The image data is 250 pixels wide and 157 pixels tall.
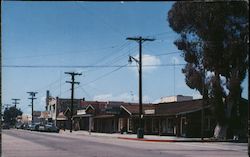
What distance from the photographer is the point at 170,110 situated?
2194 inches

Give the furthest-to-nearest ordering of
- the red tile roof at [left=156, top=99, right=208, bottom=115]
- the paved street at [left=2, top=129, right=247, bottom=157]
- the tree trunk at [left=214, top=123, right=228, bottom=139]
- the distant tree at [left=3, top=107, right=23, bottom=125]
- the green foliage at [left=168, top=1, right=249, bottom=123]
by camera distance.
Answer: the distant tree at [left=3, top=107, right=23, bottom=125] < the red tile roof at [left=156, top=99, right=208, bottom=115] < the tree trunk at [left=214, top=123, right=228, bottom=139] < the green foliage at [left=168, top=1, right=249, bottom=123] < the paved street at [left=2, top=129, right=247, bottom=157]

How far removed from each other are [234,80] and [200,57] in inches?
140

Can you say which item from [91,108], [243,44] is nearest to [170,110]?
[243,44]

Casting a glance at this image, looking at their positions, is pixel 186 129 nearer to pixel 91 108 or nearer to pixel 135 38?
pixel 135 38

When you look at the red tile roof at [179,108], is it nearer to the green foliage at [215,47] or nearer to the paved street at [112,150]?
the green foliage at [215,47]

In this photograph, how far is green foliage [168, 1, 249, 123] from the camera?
122 feet

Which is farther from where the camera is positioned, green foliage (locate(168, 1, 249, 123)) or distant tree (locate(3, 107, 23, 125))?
distant tree (locate(3, 107, 23, 125))

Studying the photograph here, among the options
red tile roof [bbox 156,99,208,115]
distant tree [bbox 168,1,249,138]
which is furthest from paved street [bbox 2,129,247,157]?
red tile roof [bbox 156,99,208,115]

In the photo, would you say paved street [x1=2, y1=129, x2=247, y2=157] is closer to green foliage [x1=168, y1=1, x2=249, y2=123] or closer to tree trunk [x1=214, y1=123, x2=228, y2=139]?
green foliage [x1=168, y1=1, x2=249, y2=123]

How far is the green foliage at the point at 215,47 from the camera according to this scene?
37.2 meters

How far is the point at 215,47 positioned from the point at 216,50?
34cm

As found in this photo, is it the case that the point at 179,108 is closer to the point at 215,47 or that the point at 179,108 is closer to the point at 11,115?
the point at 215,47

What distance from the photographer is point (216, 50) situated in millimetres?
39312

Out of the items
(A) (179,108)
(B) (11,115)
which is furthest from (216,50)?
(B) (11,115)
